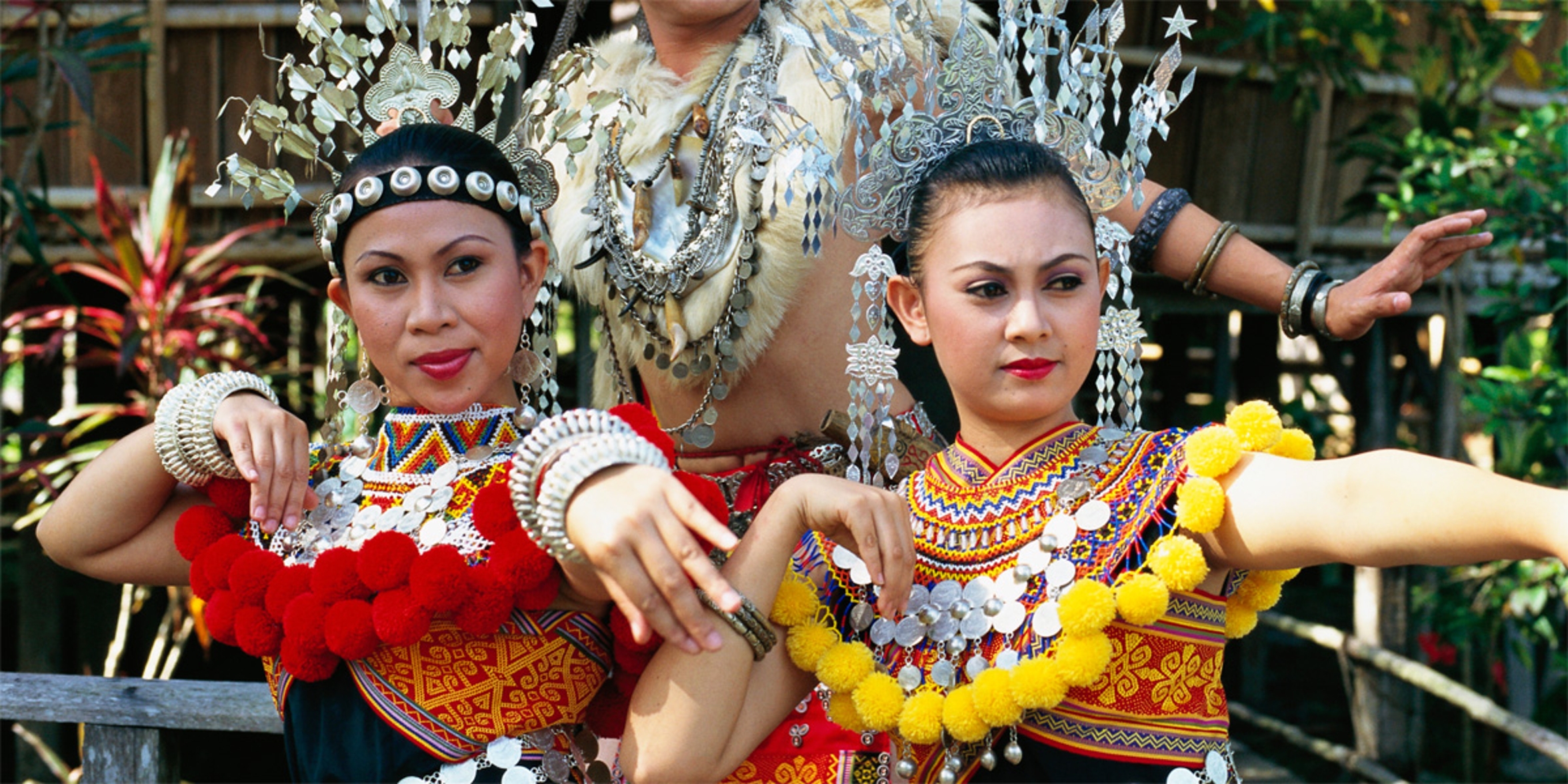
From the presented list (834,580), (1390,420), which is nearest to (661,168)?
(834,580)

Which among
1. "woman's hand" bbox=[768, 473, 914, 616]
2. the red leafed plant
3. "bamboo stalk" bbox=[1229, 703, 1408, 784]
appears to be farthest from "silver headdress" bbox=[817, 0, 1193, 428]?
"bamboo stalk" bbox=[1229, 703, 1408, 784]

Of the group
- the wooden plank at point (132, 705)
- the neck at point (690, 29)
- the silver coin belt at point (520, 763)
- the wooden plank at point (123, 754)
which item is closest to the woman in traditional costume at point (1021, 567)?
the silver coin belt at point (520, 763)

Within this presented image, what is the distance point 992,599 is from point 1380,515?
49cm

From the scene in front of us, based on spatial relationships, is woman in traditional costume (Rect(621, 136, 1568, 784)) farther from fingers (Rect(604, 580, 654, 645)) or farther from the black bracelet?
the black bracelet

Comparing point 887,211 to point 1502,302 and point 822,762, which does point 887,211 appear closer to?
point 822,762

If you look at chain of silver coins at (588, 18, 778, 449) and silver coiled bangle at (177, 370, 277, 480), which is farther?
chain of silver coins at (588, 18, 778, 449)

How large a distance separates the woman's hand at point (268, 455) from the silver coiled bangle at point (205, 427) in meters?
0.01

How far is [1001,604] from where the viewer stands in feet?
5.70

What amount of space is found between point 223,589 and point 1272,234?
4161mm

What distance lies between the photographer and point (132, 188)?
172 inches

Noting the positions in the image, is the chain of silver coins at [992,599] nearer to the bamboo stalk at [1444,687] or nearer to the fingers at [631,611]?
the fingers at [631,611]

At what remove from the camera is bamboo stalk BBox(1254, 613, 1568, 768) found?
362 cm

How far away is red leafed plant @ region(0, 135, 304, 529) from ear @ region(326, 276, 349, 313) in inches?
91.6

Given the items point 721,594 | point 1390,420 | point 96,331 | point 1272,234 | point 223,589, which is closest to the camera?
point 721,594
